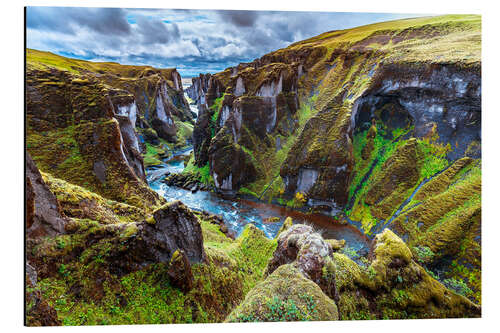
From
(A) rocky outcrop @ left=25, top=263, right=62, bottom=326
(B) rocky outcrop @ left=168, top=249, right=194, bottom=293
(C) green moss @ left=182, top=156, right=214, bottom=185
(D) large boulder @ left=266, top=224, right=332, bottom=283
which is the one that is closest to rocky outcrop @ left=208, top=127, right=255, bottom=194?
(C) green moss @ left=182, top=156, right=214, bottom=185

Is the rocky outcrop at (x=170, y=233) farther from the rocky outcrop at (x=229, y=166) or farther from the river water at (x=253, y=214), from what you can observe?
the rocky outcrop at (x=229, y=166)

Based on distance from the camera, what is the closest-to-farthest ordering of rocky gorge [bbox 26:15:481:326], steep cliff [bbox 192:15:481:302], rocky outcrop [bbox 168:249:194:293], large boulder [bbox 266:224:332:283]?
rocky gorge [bbox 26:15:481:326]
large boulder [bbox 266:224:332:283]
rocky outcrop [bbox 168:249:194:293]
steep cliff [bbox 192:15:481:302]

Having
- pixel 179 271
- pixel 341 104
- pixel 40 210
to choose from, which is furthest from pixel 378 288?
pixel 341 104

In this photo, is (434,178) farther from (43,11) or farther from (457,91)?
(43,11)

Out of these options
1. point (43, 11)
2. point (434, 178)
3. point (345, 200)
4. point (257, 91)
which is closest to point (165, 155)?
point (257, 91)

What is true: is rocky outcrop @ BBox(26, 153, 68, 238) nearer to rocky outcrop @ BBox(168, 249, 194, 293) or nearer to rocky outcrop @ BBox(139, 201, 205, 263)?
rocky outcrop @ BBox(139, 201, 205, 263)

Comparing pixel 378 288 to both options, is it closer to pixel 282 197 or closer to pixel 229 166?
pixel 282 197

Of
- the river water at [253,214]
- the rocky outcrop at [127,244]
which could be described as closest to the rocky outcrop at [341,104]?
the river water at [253,214]
